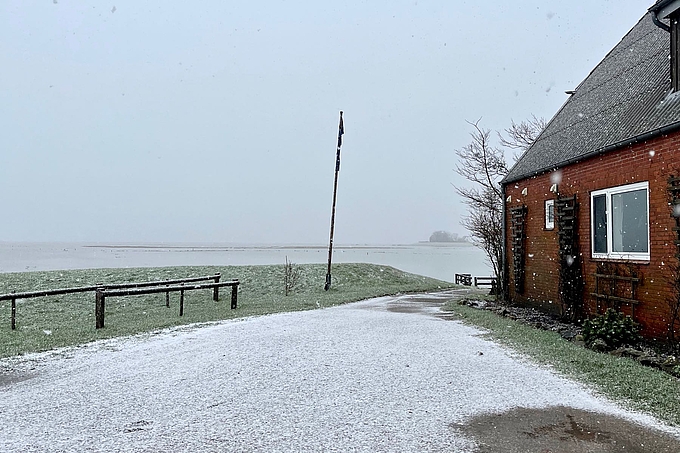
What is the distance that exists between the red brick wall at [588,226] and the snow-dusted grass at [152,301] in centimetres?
617

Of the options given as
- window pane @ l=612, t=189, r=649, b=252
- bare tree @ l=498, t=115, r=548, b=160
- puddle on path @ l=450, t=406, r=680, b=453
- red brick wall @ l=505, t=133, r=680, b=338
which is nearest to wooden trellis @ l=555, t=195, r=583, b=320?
red brick wall @ l=505, t=133, r=680, b=338

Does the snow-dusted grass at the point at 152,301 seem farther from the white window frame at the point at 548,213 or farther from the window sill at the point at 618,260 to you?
the window sill at the point at 618,260

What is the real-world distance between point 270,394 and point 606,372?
13.2 ft

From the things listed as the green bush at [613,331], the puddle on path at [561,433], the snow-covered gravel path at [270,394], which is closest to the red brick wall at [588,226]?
the green bush at [613,331]

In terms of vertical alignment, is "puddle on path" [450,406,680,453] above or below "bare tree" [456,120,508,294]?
below

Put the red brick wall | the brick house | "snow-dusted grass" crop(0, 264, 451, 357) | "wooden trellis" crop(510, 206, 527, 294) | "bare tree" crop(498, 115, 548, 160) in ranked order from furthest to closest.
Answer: "bare tree" crop(498, 115, 548, 160) < "wooden trellis" crop(510, 206, 527, 294) < "snow-dusted grass" crop(0, 264, 451, 357) < the brick house < the red brick wall

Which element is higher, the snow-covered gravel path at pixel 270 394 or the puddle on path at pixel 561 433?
the puddle on path at pixel 561 433

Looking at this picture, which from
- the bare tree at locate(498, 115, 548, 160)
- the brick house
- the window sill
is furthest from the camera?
the bare tree at locate(498, 115, 548, 160)

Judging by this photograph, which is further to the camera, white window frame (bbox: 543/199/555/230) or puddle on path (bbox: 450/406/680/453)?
white window frame (bbox: 543/199/555/230)

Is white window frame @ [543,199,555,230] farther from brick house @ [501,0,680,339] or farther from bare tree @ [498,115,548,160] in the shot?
bare tree @ [498,115,548,160]

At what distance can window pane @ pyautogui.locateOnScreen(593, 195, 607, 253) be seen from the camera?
34.8 feet

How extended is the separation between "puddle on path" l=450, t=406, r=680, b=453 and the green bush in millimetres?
3654

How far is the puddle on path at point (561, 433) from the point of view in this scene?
4.36 m

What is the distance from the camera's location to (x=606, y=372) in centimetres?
668
